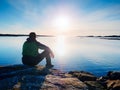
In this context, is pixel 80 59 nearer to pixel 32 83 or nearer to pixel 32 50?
pixel 32 50

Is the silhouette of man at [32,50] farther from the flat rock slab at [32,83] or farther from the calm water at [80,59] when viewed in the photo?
the calm water at [80,59]

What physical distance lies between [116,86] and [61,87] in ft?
12.7

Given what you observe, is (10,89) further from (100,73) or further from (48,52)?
(100,73)

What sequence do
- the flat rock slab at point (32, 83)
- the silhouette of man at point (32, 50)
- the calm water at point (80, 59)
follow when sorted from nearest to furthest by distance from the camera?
the flat rock slab at point (32, 83) → the silhouette of man at point (32, 50) → the calm water at point (80, 59)

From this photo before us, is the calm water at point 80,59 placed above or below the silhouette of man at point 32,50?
below

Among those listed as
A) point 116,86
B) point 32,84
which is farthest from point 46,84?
point 116,86

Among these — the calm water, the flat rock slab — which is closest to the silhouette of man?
the flat rock slab

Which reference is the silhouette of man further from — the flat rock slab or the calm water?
the calm water

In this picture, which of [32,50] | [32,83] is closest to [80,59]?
[32,50]

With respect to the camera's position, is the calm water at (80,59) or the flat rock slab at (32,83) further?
the calm water at (80,59)

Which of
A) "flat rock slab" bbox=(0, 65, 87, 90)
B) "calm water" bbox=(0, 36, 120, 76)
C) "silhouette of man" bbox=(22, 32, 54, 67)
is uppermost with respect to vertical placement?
"silhouette of man" bbox=(22, 32, 54, 67)

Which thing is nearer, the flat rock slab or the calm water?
the flat rock slab

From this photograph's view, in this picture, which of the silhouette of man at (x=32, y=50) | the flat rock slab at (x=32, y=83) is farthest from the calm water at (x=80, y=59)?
the flat rock slab at (x=32, y=83)

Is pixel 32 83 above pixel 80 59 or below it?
above
